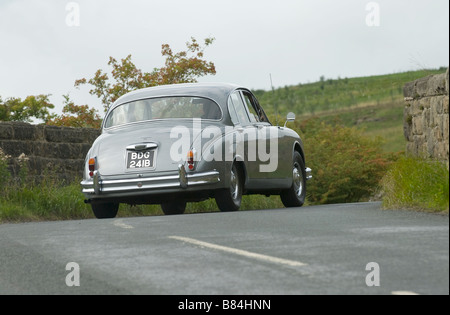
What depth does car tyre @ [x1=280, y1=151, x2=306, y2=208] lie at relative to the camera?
1488cm

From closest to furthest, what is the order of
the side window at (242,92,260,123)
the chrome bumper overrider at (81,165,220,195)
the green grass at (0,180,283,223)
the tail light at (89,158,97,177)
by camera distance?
the chrome bumper overrider at (81,165,220,195), the tail light at (89,158,97,177), the side window at (242,92,260,123), the green grass at (0,180,283,223)

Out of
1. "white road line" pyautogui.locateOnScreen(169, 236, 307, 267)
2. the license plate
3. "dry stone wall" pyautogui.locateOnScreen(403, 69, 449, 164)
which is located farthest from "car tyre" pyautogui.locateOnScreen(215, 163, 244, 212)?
"white road line" pyautogui.locateOnScreen(169, 236, 307, 267)

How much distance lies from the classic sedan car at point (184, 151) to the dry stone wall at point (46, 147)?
4396mm

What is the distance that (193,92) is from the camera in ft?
43.4

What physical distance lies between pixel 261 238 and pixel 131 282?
202 cm

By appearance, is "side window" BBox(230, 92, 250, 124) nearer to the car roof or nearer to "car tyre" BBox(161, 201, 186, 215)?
the car roof

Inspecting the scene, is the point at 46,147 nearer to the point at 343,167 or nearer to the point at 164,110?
the point at 164,110

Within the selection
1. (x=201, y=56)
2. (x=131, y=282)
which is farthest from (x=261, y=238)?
(x=201, y=56)

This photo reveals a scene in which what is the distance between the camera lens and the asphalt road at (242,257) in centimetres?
598

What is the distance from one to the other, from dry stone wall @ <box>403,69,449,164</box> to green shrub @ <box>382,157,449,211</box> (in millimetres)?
625

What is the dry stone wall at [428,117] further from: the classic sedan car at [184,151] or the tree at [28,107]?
the tree at [28,107]

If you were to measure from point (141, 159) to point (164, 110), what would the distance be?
4.32 feet

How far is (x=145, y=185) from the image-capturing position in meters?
11.9

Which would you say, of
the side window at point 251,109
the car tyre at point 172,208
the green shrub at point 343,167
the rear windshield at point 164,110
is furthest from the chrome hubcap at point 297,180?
the green shrub at point 343,167
